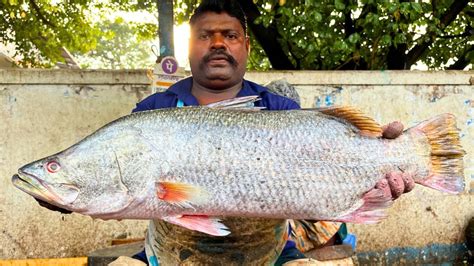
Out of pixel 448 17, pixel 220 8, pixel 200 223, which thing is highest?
pixel 448 17

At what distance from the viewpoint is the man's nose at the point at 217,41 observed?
3.49 metres

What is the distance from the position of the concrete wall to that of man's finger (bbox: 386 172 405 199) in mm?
3990

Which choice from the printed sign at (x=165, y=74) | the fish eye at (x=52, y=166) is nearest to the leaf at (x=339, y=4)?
the printed sign at (x=165, y=74)

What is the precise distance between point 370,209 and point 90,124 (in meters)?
4.41

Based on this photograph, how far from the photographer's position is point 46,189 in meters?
2.76

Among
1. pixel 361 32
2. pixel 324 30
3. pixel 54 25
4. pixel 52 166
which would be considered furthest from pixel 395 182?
pixel 54 25

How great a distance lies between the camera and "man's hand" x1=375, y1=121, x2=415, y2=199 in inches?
116

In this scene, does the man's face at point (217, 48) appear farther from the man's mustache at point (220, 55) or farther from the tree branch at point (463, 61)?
the tree branch at point (463, 61)

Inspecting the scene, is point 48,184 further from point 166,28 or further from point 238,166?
point 166,28

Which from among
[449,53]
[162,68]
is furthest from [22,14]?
[449,53]

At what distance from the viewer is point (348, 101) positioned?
7.01 meters

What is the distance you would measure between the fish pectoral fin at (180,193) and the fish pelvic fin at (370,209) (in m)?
0.71

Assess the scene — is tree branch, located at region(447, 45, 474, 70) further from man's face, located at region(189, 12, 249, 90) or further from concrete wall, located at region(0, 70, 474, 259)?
man's face, located at region(189, 12, 249, 90)

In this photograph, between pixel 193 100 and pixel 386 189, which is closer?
pixel 386 189
